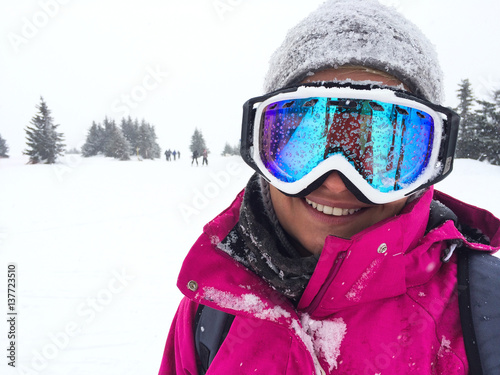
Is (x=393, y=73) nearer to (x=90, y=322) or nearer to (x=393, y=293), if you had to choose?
(x=393, y=293)

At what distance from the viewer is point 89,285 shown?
13.9 ft

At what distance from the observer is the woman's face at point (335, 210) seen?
A: 1.17 meters

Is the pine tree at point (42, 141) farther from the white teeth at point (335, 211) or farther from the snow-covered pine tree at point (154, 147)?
the white teeth at point (335, 211)

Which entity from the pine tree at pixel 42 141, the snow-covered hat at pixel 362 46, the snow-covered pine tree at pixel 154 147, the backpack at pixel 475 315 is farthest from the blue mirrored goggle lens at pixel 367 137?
the snow-covered pine tree at pixel 154 147

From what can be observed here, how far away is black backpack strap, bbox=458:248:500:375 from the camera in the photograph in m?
0.88

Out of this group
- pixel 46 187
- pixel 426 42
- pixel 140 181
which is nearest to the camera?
pixel 426 42

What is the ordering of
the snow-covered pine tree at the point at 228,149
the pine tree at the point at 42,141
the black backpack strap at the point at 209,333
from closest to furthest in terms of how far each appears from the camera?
the black backpack strap at the point at 209,333
the pine tree at the point at 42,141
the snow-covered pine tree at the point at 228,149

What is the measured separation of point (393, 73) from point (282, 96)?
45 cm

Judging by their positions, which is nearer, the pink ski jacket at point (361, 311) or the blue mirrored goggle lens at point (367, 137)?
the pink ski jacket at point (361, 311)

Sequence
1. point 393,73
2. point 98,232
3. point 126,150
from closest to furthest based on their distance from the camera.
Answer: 1. point 393,73
2. point 98,232
3. point 126,150

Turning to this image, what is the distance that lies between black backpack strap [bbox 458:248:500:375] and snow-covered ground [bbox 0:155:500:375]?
2.83 metres

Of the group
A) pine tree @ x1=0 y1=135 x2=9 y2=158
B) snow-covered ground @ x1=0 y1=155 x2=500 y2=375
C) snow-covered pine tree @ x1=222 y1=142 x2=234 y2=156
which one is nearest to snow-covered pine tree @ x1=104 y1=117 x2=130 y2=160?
pine tree @ x1=0 y1=135 x2=9 y2=158

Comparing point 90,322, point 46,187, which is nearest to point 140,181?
point 46,187

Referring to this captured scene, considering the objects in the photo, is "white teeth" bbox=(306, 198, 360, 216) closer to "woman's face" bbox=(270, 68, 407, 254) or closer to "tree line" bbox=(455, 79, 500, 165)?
"woman's face" bbox=(270, 68, 407, 254)
